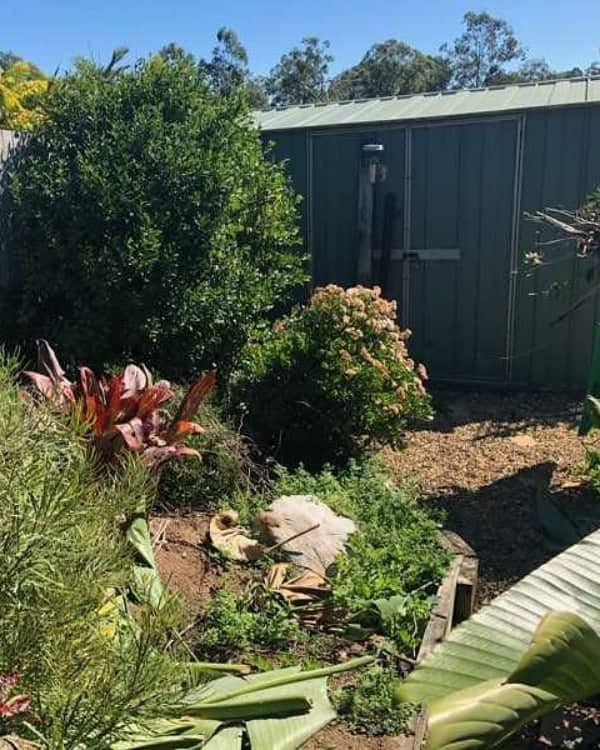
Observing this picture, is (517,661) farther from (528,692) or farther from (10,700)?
(10,700)

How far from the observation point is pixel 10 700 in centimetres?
134

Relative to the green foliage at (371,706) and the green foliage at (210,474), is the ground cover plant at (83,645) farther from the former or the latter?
the green foliage at (210,474)

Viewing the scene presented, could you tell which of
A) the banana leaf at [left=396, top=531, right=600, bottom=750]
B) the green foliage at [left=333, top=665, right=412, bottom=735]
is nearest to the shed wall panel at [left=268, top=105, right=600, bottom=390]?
the green foliage at [left=333, top=665, right=412, bottom=735]

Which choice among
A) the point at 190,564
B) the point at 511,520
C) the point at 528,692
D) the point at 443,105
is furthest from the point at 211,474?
the point at 443,105

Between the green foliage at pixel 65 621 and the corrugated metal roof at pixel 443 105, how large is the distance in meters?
6.49

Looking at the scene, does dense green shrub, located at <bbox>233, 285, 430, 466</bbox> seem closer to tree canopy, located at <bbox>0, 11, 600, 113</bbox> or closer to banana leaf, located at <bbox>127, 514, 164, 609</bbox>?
banana leaf, located at <bbox>127, 514, 164, 609</bbox>

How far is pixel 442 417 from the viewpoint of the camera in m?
6.82

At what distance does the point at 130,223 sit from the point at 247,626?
9.71 ft

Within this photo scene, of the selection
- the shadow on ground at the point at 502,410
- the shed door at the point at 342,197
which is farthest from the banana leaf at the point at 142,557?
the shed door at the point at 342,197

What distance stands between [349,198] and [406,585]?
5466 millimetres

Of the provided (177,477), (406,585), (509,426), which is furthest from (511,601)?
(509,426)

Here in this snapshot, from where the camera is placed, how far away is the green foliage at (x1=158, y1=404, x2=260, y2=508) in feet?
13.1

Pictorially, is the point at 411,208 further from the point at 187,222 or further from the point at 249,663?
the point at 249,663

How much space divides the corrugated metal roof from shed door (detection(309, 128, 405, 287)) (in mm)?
189
